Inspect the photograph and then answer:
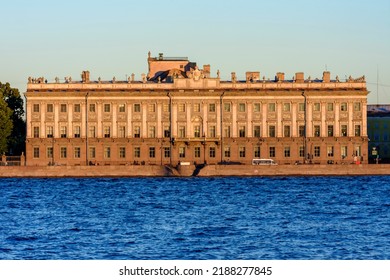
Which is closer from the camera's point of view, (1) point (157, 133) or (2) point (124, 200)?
(2) point (124, 200)

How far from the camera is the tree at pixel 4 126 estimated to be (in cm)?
11994

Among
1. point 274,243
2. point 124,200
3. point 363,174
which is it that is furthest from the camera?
point 363,174

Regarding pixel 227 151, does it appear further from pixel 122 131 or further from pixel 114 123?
pixel 114 123

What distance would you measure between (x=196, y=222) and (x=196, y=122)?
2578 inches

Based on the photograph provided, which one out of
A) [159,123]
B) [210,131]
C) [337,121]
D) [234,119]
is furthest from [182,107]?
[337,121]

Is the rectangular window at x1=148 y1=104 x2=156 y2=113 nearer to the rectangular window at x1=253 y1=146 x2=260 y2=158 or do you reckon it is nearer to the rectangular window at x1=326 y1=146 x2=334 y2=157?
the rectangular window at x1=253 y1=146 x2=260 y2=158

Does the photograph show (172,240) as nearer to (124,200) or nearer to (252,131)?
(124,200)

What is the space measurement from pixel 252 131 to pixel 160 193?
127 feet

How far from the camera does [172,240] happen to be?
49000mm

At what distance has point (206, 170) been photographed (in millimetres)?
114250

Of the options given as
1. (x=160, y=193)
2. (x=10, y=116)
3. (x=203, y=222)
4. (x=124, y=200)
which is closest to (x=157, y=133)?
(x=10, y=116)

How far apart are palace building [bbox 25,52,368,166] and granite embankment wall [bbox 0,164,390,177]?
5.92 m

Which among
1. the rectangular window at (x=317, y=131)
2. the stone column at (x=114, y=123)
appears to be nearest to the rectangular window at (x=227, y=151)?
the rectangular window at (x=317, y=131)

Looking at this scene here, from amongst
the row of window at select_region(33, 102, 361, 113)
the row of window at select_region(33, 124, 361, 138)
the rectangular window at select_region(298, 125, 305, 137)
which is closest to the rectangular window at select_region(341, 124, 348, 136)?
the row of window at select_region(33, 124, 361, 138)
